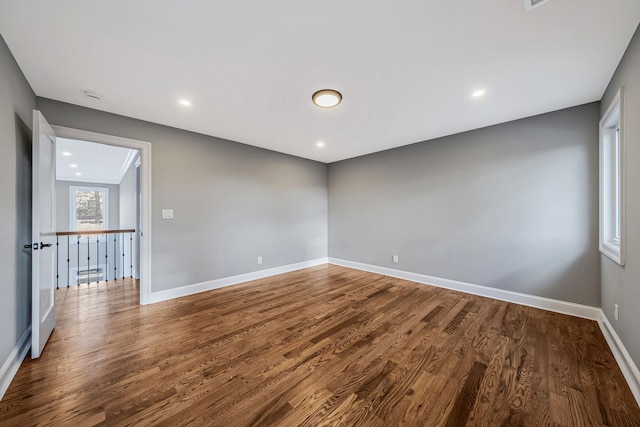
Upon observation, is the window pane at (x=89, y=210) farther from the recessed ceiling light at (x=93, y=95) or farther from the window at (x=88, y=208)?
the recessed ceiling light at (x=93, y=95)

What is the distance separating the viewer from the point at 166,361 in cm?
191

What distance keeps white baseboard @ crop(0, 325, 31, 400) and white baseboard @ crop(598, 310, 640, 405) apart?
408 cm

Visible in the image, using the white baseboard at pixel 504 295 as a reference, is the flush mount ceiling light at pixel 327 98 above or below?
above

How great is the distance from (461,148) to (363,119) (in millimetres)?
1643

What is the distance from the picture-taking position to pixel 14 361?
1771 millimetres

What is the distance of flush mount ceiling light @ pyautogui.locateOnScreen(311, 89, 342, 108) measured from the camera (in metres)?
2.40

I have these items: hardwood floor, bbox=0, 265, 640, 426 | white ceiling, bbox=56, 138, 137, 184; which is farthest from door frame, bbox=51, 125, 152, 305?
white ceiling, bbox=56, 138, 137, 184

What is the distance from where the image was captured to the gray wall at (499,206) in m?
2.70

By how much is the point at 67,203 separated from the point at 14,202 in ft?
26.7

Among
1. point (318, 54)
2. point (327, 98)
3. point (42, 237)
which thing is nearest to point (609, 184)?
point (327, 98)

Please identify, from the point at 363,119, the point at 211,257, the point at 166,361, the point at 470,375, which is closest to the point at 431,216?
A: the point at 363,119

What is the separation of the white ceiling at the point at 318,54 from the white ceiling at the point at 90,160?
220 centimetres

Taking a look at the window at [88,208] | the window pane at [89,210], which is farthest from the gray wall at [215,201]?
the window pane at [89,210]

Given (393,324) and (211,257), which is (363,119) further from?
(211,257)
